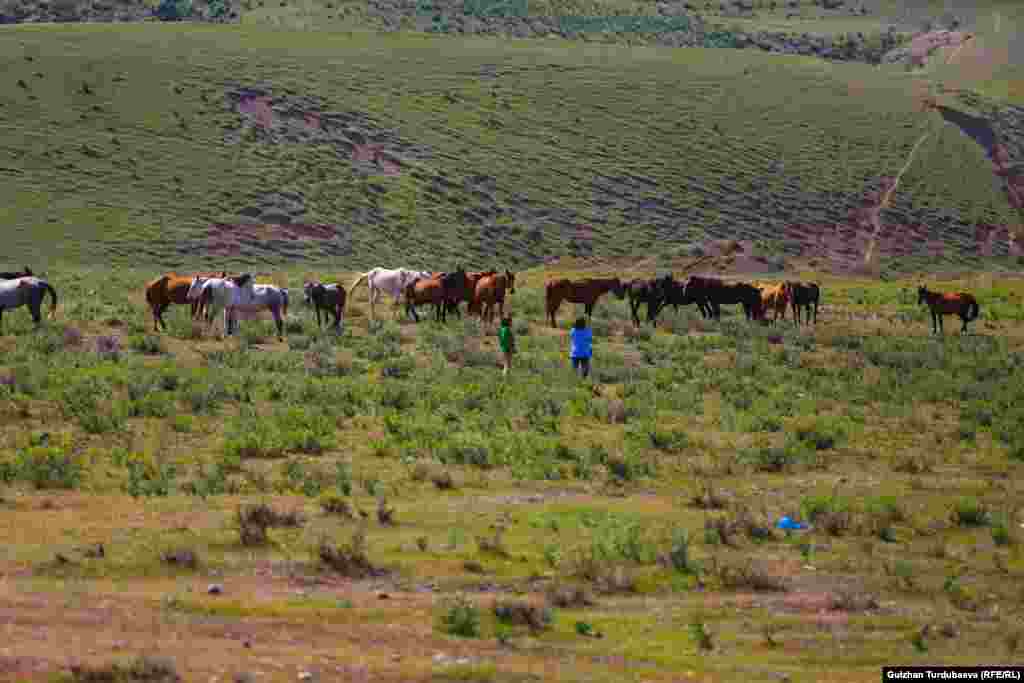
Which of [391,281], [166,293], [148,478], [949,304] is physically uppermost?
[148,478]

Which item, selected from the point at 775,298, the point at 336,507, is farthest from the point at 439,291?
the point at 336,507

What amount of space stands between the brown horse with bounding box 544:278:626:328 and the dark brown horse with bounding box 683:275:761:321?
1929mm

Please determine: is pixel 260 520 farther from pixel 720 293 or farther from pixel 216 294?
pixel 720 293

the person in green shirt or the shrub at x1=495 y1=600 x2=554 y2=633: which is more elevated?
the shrub at x1=495 y1=600 x2=554 y2=633

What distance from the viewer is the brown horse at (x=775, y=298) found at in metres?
41.5

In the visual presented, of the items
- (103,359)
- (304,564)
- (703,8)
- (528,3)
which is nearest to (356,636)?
(304,564)

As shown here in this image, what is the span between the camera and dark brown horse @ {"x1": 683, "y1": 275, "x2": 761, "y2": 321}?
4091cm

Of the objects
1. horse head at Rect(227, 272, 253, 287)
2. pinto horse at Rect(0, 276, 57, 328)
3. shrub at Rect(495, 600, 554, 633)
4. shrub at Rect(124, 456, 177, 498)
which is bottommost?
pinto horse at Rect(0, 276, 57, 328)

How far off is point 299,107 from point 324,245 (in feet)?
55.3

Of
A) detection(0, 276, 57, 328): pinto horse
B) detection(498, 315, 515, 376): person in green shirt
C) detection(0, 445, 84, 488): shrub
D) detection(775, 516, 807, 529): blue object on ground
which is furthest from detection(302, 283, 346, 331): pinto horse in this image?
detection(775, 516, 807, 529): blue object on ground

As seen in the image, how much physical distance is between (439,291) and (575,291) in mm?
4362

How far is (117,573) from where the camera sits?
12477mm

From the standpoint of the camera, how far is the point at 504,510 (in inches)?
622

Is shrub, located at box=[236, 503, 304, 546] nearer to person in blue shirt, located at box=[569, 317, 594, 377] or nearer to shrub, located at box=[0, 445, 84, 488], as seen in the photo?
shrub, located at box=[0, 445, 84, 488]
